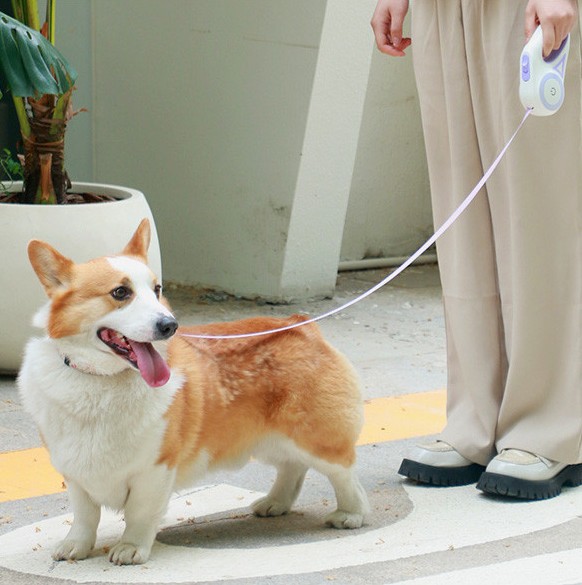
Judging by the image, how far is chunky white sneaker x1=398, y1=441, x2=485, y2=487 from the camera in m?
3.68

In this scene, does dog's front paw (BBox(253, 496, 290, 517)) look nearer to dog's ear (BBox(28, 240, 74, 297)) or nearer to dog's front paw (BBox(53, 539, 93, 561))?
dog's front paw (BBox(53, 539, 93, 561))

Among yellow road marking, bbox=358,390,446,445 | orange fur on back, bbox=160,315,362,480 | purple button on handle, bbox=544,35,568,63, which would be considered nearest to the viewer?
orange fur on back, bbox=160,315,362,480

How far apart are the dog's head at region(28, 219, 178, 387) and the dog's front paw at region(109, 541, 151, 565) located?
0.42 meters

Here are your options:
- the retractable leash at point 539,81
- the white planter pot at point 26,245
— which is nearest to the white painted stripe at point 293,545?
the retractable leash at point 539,81

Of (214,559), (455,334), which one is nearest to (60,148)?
(455,334)

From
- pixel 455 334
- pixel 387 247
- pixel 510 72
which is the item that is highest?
pixel 510 72

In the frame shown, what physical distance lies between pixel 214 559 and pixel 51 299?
2.50ft

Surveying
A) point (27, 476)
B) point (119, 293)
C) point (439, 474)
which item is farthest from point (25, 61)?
point (439, 474)

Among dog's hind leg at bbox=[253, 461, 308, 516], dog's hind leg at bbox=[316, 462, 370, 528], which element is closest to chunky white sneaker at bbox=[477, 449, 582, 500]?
dog's hind leg at bbox=[316, 462, 370, 528]

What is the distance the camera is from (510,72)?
344 cm

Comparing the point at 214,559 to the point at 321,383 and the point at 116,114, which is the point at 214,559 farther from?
the point at 116,114

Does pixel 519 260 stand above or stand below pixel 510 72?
below

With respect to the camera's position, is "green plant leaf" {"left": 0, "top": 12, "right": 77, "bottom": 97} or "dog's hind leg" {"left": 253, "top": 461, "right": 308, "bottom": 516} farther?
"green plant leaf" {"left": 0, "top": 12, "right": 77, "bottom": 97}

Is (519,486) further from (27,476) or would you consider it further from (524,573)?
(27,476)
